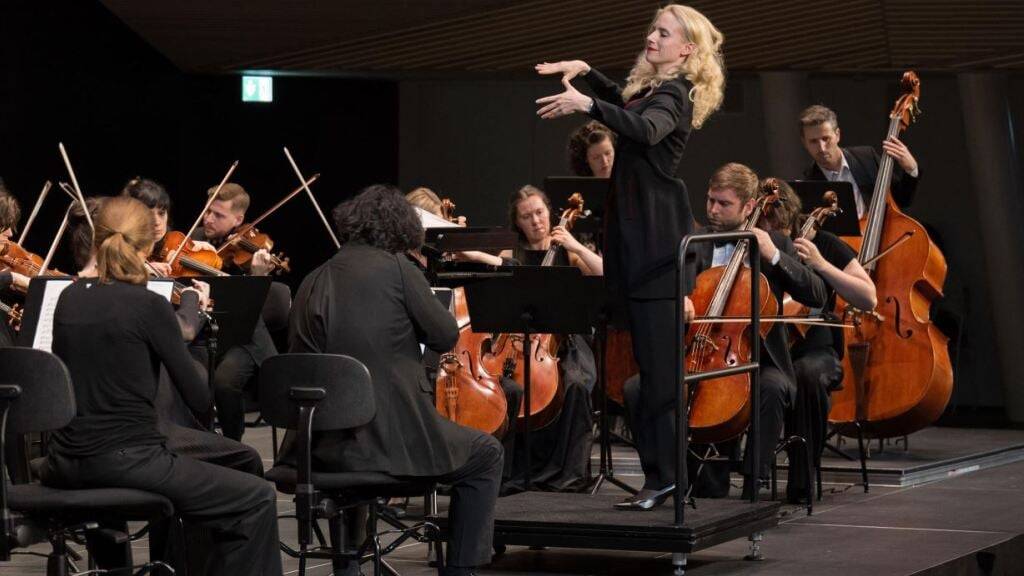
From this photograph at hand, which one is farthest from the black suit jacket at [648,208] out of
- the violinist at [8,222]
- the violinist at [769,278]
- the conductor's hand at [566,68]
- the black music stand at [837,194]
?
the violinist at [8,222]

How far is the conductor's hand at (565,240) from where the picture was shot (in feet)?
17.1

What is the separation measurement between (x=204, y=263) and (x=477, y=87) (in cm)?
465

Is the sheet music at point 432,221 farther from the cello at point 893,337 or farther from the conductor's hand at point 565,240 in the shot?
the cello at point 893,337

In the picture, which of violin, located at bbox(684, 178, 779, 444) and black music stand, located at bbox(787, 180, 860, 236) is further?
black music stand, located at bbox(787, 180, 860, 236)

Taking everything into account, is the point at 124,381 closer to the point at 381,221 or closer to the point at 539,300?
the point at 381,221

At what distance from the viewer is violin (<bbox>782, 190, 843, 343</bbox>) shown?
5426 millimetres

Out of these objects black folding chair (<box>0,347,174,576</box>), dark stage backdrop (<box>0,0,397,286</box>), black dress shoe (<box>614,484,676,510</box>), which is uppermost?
dark stage backdrop (<box>0,0,397,286</box>)

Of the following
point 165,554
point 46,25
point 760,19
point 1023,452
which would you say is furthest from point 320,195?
point 165,554

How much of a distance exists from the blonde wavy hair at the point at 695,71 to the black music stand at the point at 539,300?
0.71 m

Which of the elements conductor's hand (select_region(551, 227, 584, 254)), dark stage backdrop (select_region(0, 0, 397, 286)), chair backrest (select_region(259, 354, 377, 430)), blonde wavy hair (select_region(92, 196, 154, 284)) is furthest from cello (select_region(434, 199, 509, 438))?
dark stage backdrop (select_region(0, 0, 397, 286))

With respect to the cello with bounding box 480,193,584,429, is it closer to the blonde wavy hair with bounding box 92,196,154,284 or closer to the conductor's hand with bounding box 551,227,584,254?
the conductor's hand with bounding box 551,227,584,254

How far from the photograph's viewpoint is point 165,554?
4.00 meters

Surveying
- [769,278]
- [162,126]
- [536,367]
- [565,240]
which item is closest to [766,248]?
Answer: [769,278]

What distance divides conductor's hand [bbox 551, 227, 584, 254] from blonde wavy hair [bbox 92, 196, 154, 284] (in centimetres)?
194
